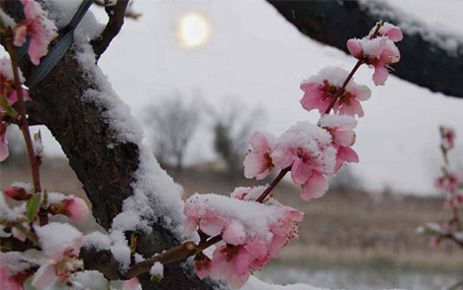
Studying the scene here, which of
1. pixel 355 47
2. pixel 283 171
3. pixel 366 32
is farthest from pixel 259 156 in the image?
pixel 366 32

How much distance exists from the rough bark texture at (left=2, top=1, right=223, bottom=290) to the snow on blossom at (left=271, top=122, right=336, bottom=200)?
0.52ft

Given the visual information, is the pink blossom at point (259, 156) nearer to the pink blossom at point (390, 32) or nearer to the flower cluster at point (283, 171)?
the flower cluster at point (283, 171)

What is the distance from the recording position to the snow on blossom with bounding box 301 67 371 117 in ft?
2.12

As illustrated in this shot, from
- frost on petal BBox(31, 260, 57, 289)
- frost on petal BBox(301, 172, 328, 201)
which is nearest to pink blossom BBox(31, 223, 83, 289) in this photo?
frost on petal BBox(31, 260, 57, 289)

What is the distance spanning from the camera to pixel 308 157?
0.54 m

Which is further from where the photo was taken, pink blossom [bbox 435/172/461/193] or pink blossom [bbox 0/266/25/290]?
pink blossom [bbox 435/172/461/193]

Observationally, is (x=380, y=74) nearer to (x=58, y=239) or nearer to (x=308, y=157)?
(x=308, y=157)

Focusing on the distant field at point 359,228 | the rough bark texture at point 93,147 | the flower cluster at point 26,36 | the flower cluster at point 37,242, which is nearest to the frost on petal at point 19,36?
the flower cluster at point 26,36

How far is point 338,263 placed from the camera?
7.46m

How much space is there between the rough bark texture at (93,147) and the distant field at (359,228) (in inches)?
154

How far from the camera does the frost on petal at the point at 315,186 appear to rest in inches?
21.6

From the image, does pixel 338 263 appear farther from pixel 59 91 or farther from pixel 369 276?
pixel 59 91

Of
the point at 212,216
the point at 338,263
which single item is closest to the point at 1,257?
the point at 212,216

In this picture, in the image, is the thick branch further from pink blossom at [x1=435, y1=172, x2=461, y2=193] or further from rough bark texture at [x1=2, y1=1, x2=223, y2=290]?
pink blossom at [x1=435, y1=172, x2=461, y2=193]
